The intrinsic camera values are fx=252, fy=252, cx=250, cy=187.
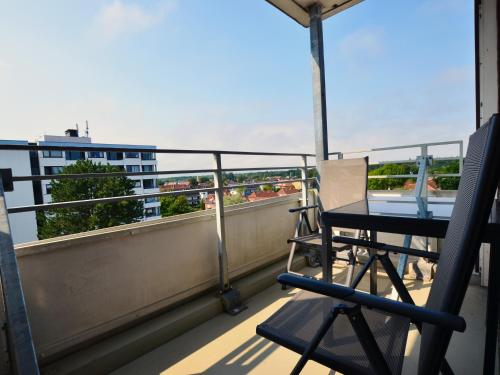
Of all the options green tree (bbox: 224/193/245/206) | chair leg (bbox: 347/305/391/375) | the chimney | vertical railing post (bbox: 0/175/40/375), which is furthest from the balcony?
the chimney

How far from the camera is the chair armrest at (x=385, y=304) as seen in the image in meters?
0.51

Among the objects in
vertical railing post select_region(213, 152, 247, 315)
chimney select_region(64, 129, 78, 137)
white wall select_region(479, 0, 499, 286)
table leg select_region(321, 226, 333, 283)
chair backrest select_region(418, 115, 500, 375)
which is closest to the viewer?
chair backrest select_region(418, 115, 500, 375)

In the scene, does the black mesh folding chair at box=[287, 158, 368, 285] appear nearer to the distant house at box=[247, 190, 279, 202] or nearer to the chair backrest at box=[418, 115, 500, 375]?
the distant house at box=[247, 190, 279, 202]

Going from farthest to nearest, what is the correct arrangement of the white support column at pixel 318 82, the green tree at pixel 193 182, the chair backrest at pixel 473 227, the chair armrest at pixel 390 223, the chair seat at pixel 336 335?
1. the white support column at pixel 318 82
2. the green tree at pixel 193 182
3. the chair armrest at pixel 390 223
4. the chair seat at pixel 336 335
5. the chair backrest at pixel 473 227

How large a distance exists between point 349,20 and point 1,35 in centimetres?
434

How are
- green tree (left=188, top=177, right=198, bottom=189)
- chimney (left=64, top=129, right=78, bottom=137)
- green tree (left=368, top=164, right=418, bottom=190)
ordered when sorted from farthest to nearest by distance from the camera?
Answer: chimney (left=64, top=129, right=78, bottom=137), green tree (left=368, top=164, right=418, bottom=190), green tree (left=188, top=177, right=198, bottom=189)

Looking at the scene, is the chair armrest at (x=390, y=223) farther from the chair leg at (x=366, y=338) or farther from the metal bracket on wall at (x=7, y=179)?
the metal bracket on wall at (x=7, y=179)

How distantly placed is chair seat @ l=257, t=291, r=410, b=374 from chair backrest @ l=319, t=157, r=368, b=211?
5.41 ft

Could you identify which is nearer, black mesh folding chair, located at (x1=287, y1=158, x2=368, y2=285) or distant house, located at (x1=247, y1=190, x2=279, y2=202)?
black mesh folding chair, located at (x1=287, y1=158, x2=368, y2=285)

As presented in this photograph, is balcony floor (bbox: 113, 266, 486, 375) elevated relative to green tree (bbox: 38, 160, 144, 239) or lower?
lower

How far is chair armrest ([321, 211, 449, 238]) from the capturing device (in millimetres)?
1042

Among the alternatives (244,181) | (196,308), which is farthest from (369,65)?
(196,308)

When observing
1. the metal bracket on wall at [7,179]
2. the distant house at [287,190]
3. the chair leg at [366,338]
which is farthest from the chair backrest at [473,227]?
the distant house at [287,190]

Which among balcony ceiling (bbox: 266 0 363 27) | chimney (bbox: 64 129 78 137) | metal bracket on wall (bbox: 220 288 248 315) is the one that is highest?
chimney (bbox: 64 129 78 137)
